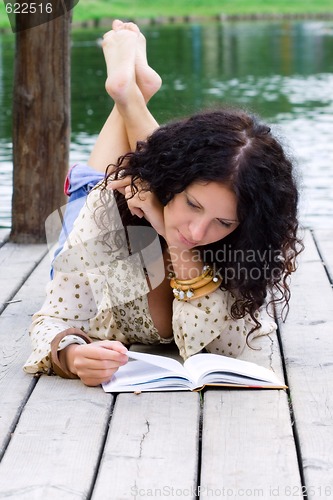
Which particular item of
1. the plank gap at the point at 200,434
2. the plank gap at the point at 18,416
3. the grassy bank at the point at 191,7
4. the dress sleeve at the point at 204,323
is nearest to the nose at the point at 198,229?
the dress sleeve at the point at 204,323

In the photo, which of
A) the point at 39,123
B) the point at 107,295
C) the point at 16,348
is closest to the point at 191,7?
the point at 39,123

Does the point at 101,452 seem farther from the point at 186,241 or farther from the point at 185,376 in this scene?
the point at 186,241

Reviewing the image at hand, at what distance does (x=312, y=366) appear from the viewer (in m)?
2.89

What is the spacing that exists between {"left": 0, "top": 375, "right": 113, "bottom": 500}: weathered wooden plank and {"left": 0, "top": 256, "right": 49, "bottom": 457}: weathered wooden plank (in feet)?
0.10

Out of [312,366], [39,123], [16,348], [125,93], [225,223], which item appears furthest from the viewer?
[39,123]

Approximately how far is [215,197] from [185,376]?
434mm

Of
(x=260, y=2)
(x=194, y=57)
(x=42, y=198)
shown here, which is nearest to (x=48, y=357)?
(x=42, y=198)

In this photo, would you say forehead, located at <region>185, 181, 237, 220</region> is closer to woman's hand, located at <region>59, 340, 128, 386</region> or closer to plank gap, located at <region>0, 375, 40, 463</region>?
woman's hand, located at <region>59, 340, 128, 386</region>

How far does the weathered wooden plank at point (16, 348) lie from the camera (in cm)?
256

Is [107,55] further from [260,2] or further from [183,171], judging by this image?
[260,2]

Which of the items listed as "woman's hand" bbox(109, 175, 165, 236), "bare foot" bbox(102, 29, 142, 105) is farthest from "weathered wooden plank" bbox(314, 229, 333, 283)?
"woman's hand" bbox(109, 175, 165, 236)

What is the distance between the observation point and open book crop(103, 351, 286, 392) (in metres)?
2.64

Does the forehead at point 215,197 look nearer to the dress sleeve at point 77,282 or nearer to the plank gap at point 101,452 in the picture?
the dress sleeve at point 77,282

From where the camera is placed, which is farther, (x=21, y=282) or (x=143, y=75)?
(x=21, y=282)
